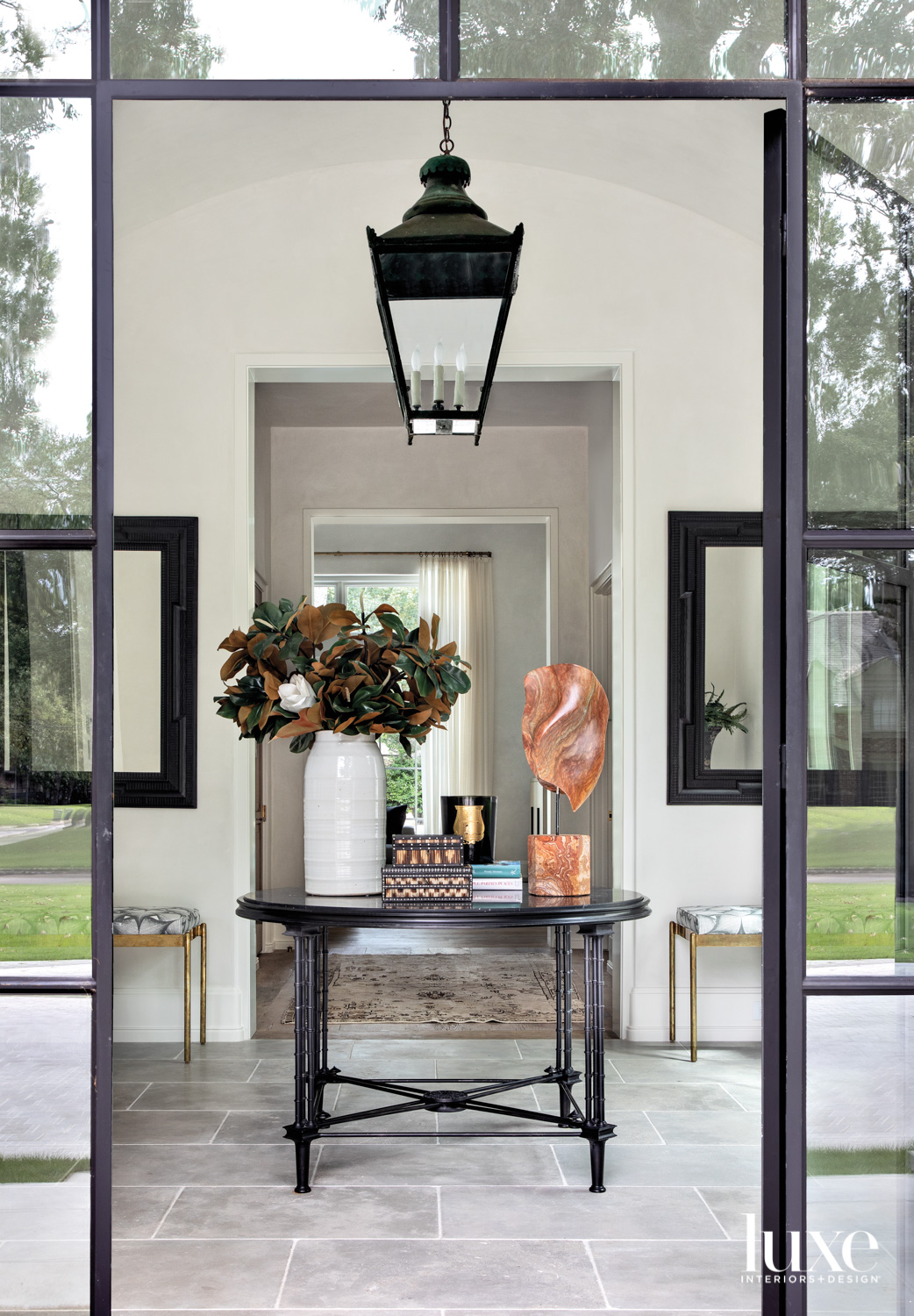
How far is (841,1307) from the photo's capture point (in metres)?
1.83

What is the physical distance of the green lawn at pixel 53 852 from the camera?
1.95m

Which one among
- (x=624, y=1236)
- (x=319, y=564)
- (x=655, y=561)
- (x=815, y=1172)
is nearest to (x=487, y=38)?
(x=815, y=1172)

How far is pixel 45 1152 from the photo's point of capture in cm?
190

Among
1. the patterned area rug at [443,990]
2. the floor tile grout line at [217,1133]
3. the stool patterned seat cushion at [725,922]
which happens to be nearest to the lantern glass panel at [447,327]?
the floor tile grout line at [217,1133]

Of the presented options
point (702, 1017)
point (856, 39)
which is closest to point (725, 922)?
point (702, 1017)

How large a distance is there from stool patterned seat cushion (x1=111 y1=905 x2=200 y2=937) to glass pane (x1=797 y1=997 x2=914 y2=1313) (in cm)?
298

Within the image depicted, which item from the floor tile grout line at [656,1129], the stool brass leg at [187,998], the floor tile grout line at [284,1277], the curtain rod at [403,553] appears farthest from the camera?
the curtain rod at [403,553]

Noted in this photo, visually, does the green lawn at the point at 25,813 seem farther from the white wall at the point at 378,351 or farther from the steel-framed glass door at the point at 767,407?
the white wall at the point at 378,351

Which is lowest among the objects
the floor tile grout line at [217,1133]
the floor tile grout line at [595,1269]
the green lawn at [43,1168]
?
the floor tile grout line at [217,1133]

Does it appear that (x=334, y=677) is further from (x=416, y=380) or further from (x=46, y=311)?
(x=46, y=311)

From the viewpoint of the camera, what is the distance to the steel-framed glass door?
1.93 meters

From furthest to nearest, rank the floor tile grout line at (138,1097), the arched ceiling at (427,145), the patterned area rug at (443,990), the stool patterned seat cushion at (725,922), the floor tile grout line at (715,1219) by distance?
the patterned area rug at (443,990) → the stool patterned seat cushion at (725,922) → the arched ceiling at (427,145) → the floor tile grout line at (138,1097) → the floor tile grout line at (715,1219)

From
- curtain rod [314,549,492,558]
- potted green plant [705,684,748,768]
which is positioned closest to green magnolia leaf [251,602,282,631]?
potted green plant [705,684,748,768]

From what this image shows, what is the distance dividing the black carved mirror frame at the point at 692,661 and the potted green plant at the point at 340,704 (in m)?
1.82
